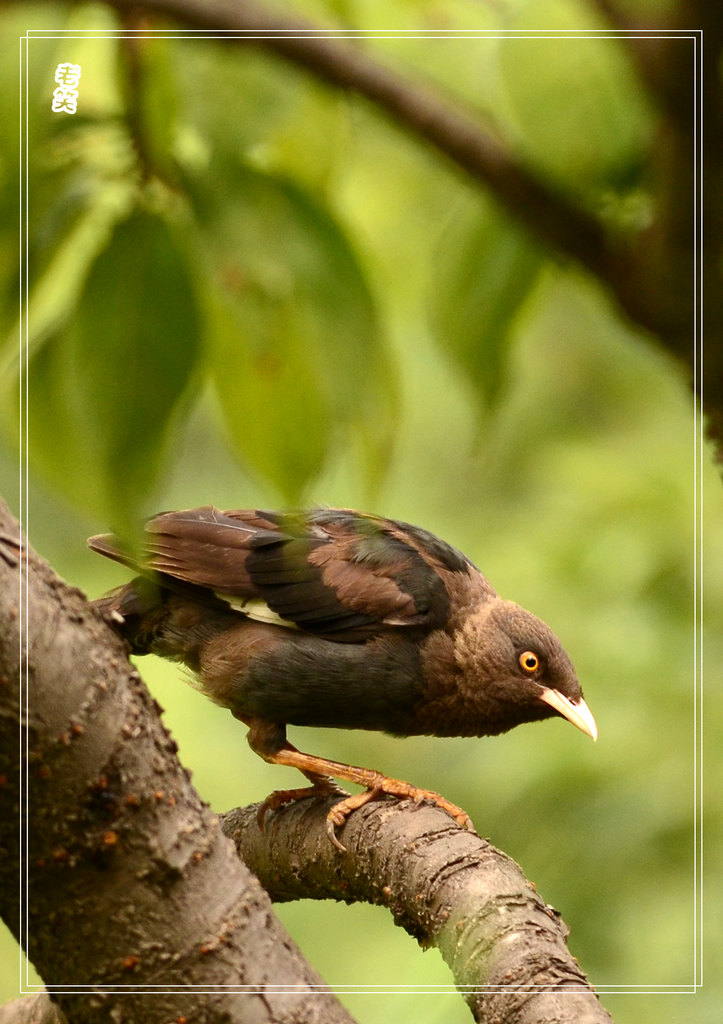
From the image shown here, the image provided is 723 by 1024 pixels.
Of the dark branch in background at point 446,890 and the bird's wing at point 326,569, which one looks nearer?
the dark branch in background at point 446,890

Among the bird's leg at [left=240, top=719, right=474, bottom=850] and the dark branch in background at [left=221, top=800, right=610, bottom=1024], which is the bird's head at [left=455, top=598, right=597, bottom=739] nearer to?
the bird's leg at [left=240, top=719, right=474, bottom=850]

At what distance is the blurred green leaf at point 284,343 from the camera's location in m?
0.80

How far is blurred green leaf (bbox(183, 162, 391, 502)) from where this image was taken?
0.80 meters

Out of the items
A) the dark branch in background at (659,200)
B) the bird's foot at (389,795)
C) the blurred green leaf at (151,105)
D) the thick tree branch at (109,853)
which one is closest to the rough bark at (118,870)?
the thick tree branch at (109,853)

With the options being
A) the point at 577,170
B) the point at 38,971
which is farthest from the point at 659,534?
the point at 577,170

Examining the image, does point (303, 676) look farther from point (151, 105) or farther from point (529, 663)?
point (151, 105)

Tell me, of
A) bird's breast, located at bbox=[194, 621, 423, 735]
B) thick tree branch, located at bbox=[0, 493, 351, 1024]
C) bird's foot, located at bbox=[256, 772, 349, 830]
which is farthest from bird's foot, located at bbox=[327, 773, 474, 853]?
thick tree branch, located at bbox=[0, 493, 351, 1024]

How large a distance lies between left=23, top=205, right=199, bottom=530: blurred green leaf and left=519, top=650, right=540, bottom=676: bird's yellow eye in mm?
2443

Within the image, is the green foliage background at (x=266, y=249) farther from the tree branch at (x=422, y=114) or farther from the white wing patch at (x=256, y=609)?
the white wing patch at (x=256, y=609)

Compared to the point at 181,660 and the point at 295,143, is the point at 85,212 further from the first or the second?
the point at 181,660

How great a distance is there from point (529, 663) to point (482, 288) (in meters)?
2.38

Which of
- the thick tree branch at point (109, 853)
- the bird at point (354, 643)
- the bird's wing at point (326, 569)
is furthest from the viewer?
the bird at point (354, 643)

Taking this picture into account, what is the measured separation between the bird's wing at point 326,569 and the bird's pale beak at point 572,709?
0.35 meters

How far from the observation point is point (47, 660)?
154 centimetres
